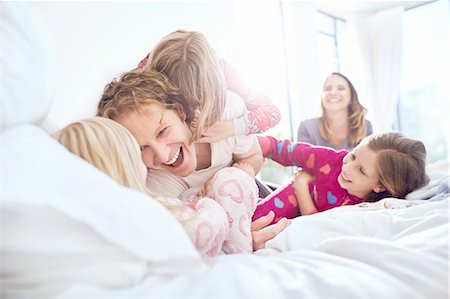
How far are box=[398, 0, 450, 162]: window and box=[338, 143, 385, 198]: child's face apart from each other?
3.10ft

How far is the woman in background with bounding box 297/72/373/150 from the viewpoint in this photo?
124 cm

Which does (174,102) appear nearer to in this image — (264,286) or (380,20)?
(264,286)

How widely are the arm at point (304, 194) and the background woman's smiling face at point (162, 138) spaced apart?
295mm

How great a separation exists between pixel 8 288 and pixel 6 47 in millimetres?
309

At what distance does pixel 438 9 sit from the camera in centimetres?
171

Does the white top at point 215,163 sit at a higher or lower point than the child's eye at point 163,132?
lower

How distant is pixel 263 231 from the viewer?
0.80m

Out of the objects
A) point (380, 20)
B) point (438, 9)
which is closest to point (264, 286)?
point (380, 20)

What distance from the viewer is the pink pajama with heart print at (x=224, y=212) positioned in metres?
0.62

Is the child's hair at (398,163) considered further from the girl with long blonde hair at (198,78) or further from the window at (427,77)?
the window at (427,77)

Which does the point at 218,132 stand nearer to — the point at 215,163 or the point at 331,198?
the point at 215,163

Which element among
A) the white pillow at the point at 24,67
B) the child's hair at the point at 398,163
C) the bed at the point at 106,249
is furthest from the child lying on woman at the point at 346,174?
the white pillow at the point at 24,67

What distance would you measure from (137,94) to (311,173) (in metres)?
0.46

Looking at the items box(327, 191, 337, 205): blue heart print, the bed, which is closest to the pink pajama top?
box(327, 191, 337, 205): blue heart print
